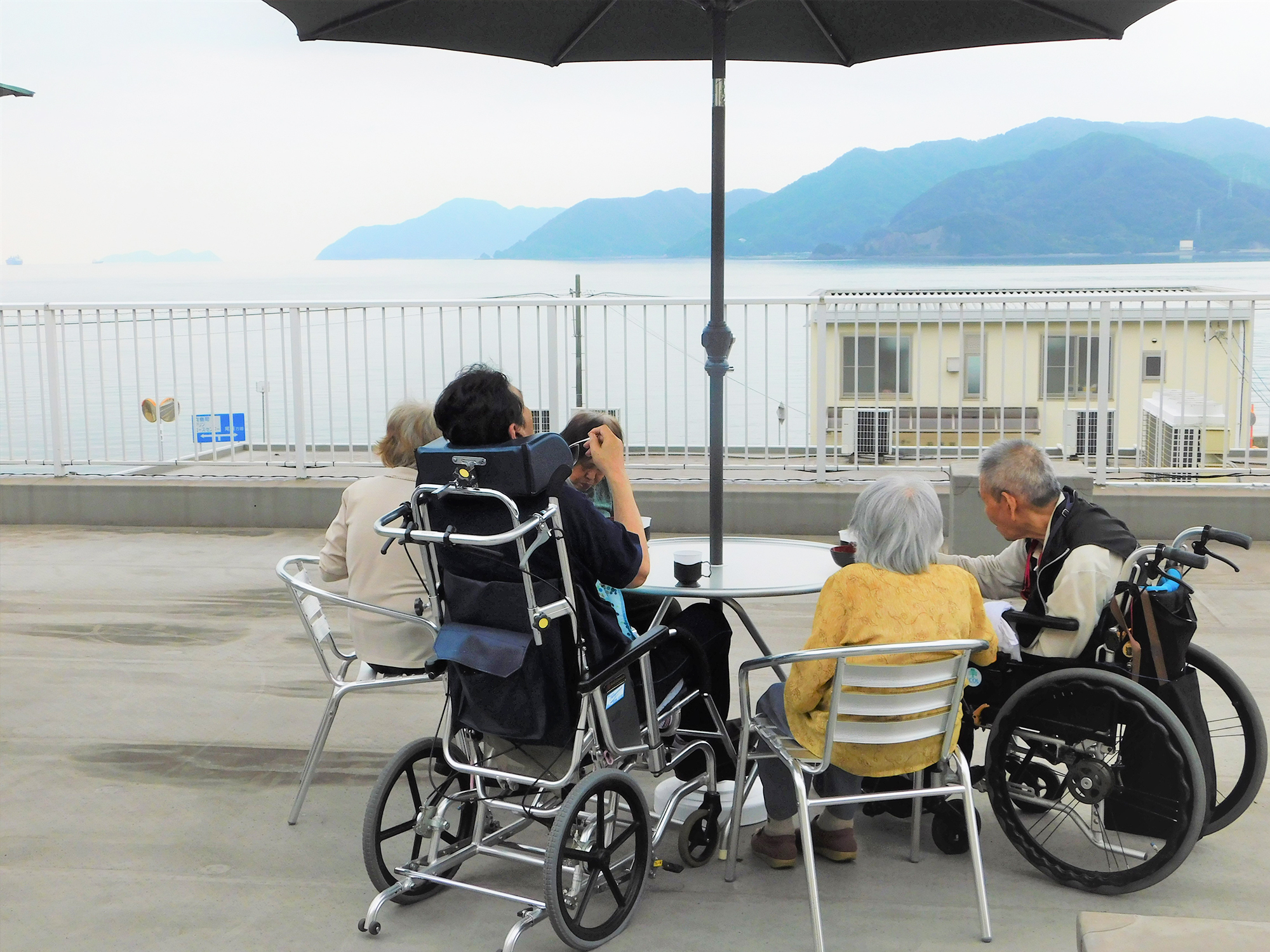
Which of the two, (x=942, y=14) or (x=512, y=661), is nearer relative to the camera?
(x=512, y=661)

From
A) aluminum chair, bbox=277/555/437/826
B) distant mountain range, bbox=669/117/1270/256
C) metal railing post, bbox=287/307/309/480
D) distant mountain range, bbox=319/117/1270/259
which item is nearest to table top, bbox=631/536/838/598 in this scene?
aluminum chair, bbox=277/555/437/826

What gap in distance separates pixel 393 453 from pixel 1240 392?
4.95 metres

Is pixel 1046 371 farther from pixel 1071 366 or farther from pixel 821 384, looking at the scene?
pixel 821 384

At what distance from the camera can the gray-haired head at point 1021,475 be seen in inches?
108

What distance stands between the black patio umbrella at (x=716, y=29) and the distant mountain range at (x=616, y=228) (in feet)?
324

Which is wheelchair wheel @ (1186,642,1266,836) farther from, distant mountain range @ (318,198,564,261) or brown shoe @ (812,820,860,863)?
distant mountain range @ (318,198,564,261)

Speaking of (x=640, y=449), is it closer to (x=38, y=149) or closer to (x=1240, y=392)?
(x=1240, y=392)

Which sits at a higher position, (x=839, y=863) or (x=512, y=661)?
(x=512, y=661)

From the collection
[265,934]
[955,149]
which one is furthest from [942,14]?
[955,149]

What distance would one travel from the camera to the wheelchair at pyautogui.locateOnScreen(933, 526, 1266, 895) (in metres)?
2.39

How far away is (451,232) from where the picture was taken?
138125 mm

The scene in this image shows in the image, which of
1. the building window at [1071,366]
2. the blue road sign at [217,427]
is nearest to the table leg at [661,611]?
the building window at [1071,366]

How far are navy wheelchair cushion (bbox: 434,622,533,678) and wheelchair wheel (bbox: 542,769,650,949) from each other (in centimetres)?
29

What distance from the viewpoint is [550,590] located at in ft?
7.58
